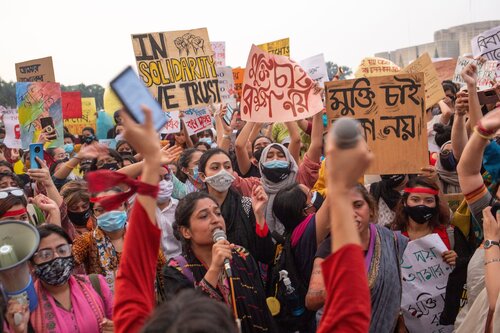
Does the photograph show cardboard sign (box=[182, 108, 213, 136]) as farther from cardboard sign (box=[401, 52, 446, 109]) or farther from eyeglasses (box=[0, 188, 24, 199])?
eyeglasses (box=[0, 188, 24, 199])

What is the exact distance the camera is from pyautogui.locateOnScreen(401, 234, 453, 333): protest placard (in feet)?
12.9

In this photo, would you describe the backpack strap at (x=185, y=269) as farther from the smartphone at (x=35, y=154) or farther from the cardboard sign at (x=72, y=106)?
the cardboard sign at (x=72, y=106)

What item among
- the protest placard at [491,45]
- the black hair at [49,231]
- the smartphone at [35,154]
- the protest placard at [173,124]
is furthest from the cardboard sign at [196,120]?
the black hair at [49,231]

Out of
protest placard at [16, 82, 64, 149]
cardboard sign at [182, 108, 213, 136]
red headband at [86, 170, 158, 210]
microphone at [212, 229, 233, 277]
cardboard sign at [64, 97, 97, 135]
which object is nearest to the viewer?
red headband at [86, 170, 158, 210]

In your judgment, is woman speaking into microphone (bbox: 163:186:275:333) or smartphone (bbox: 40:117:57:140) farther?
smartphone (bbox: 40:117:57:140)

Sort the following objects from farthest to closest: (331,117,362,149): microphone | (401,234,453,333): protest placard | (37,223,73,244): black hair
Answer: (401,234,453,333): protest placard < (37,223,73,244): black hair < (331,117,362,149): microphone

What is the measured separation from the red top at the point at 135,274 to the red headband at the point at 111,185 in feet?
0.18

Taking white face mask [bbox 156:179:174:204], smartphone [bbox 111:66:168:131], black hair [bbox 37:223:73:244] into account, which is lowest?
white face mask [bbox 156:179:174:204]

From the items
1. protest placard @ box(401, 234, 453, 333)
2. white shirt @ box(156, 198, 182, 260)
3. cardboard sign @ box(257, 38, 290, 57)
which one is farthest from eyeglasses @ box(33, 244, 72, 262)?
cardboard sign @ box(257, 38, 290, 57)

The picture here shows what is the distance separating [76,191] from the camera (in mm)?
4742

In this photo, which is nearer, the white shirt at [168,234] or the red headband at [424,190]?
the red headband at [424,190]

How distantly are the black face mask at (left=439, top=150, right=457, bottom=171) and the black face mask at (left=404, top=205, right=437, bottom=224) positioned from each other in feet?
3.33

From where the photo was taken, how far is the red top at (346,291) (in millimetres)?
1569

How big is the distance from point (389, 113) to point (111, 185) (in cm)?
347
